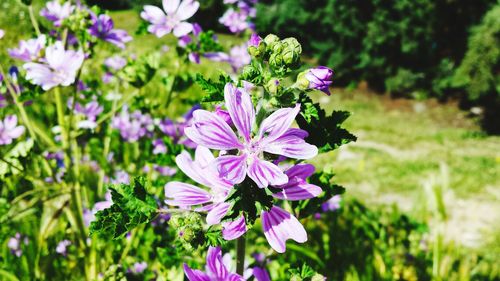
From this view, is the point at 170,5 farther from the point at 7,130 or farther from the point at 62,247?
the point at 62,247

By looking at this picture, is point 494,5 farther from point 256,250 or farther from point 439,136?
point 256,250

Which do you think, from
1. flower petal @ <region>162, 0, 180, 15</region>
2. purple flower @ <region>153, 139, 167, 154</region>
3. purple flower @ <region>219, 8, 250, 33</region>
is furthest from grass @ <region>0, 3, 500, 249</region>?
flower petal @ <region>162, 0, 180, 15</region>

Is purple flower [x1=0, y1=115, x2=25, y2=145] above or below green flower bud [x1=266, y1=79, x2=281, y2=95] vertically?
below

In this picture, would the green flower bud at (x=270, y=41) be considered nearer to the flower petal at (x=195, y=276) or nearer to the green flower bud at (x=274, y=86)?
the green flower bud at (x=274, y=86)

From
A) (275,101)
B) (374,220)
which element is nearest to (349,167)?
(374,220)

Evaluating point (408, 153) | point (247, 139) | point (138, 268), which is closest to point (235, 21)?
point (138, 268)

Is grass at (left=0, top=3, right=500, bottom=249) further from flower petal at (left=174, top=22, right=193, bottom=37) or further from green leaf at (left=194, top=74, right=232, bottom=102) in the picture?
green leaf at (left=194, top=74, right=232, bottom=102)
